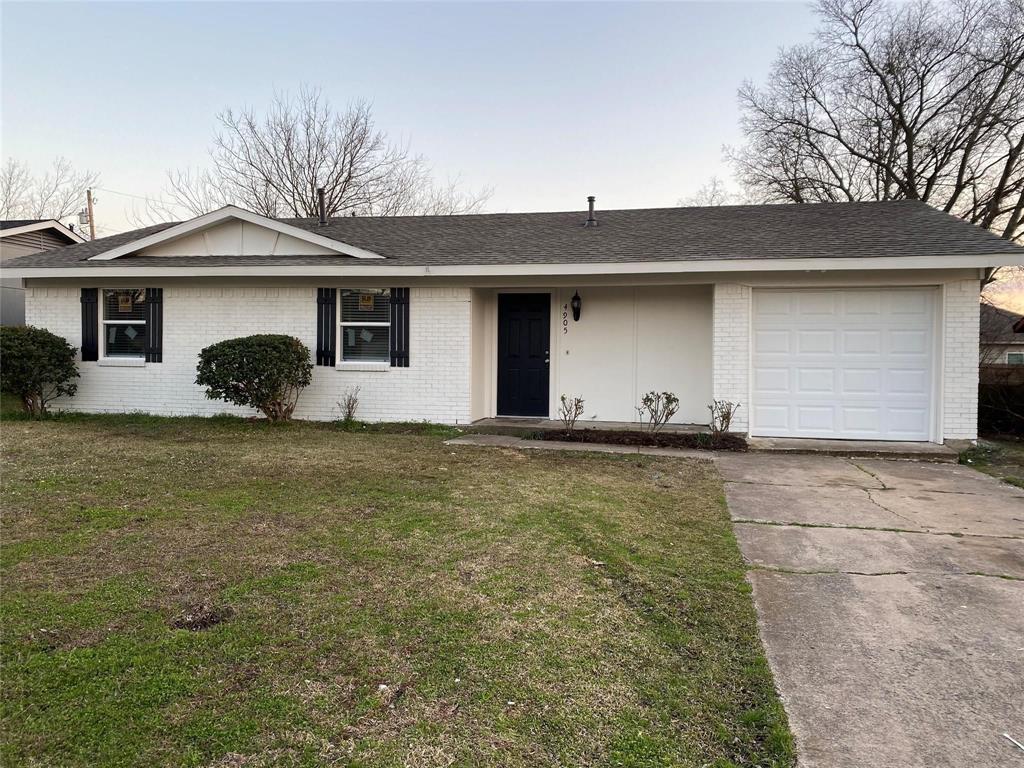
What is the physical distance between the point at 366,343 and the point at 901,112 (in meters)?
18.1

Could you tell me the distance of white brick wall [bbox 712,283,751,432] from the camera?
9031 mm

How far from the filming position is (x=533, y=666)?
2656 mm

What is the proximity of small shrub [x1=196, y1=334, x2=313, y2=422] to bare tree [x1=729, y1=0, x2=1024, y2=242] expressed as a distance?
60.5 feet

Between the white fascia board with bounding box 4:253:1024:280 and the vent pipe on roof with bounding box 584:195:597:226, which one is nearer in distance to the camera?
the white fascia board with bounding box 4:253:1024:280

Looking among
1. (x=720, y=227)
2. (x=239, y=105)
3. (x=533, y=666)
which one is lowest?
(x=533, y=666)

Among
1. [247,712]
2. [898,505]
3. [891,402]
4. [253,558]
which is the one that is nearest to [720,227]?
[891,402]

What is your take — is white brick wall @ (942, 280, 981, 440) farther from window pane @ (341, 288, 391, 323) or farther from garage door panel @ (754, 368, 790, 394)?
window pane @ (341, 288, 391, 323)

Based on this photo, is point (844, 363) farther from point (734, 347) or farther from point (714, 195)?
point (714, 195)

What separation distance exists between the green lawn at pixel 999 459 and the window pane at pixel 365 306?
8.42m

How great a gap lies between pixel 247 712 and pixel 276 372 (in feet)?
25.4

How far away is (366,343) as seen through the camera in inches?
407

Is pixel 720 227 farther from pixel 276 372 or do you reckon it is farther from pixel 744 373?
pixel 276 372

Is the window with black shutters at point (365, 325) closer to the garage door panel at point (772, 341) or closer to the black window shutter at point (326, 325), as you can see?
the black window shutter at point (326, 325)

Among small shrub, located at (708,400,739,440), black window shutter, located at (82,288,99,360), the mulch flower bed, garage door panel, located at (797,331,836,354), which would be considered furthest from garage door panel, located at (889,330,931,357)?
black window shutter, located at (82,288,99,360)
